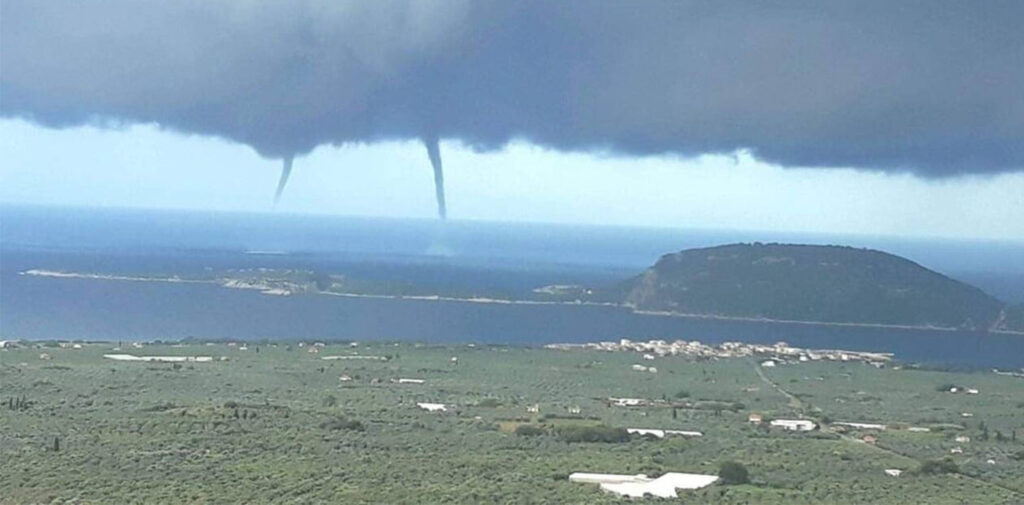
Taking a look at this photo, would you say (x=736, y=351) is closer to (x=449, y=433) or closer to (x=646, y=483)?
(x=449, y=433)

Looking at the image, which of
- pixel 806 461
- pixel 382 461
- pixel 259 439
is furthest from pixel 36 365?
pixel 806 461

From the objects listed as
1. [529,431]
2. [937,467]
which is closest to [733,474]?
[937,467]

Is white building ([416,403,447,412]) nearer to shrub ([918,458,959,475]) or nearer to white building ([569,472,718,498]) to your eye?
white building ([569,472,718,498])

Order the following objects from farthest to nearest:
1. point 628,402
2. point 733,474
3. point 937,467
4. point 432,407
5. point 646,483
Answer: point 628,402 → point 432,407 → point 937,467 → point 733,474 → point 646,483

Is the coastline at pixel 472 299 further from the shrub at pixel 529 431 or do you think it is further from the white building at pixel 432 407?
the shrub at pixel 529 431

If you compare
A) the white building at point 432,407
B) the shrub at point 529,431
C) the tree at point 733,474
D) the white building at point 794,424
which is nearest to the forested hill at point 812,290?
the white building at point 794,424

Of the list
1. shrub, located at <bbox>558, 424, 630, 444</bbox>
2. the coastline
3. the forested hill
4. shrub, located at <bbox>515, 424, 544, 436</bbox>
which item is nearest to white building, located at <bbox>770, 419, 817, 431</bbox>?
shrub, located at <bbox>558, 424, 630, 444</bbox>
